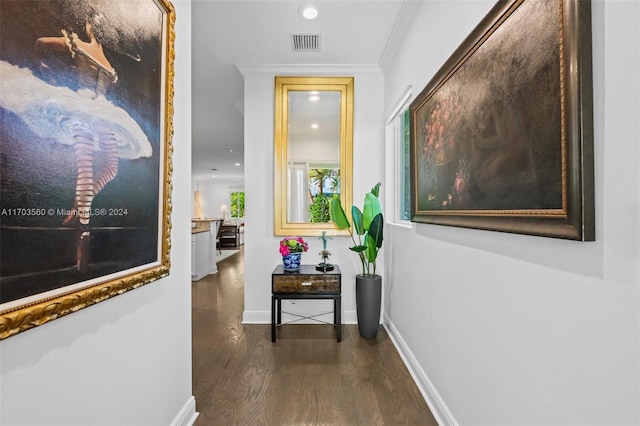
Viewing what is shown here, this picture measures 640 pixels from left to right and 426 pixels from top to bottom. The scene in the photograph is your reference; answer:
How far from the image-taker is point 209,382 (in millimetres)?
2092

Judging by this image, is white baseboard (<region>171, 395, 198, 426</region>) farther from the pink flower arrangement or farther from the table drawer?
the pink flower arrangement

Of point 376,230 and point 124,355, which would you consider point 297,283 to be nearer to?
point 376,230

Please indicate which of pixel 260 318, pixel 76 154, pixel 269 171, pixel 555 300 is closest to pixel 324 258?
pixel 260 318

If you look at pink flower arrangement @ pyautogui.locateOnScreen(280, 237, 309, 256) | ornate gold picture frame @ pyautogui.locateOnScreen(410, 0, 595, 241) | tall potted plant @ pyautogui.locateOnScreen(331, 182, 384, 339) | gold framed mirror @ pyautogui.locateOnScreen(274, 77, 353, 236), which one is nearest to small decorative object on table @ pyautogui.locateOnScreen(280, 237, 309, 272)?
pink flower arrangement @ pyautogui.locateOnScreen(280, 237, 309, 256)

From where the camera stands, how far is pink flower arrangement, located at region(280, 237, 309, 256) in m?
2.89

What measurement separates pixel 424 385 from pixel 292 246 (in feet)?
5.14

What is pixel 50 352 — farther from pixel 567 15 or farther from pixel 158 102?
pixel 567 15

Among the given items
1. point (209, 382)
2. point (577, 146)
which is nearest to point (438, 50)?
point (577, 146)

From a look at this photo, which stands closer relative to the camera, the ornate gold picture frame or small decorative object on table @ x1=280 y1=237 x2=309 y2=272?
the ornate gold picture frame

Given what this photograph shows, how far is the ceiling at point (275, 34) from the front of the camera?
7.55 ft

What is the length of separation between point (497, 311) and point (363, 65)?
9.12ft

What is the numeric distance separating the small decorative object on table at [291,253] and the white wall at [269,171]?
29 cm

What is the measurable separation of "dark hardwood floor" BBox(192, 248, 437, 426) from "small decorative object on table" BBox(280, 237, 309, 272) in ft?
2.15

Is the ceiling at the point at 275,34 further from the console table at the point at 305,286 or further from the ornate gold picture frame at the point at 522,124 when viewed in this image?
the console table at the point at 305,286
